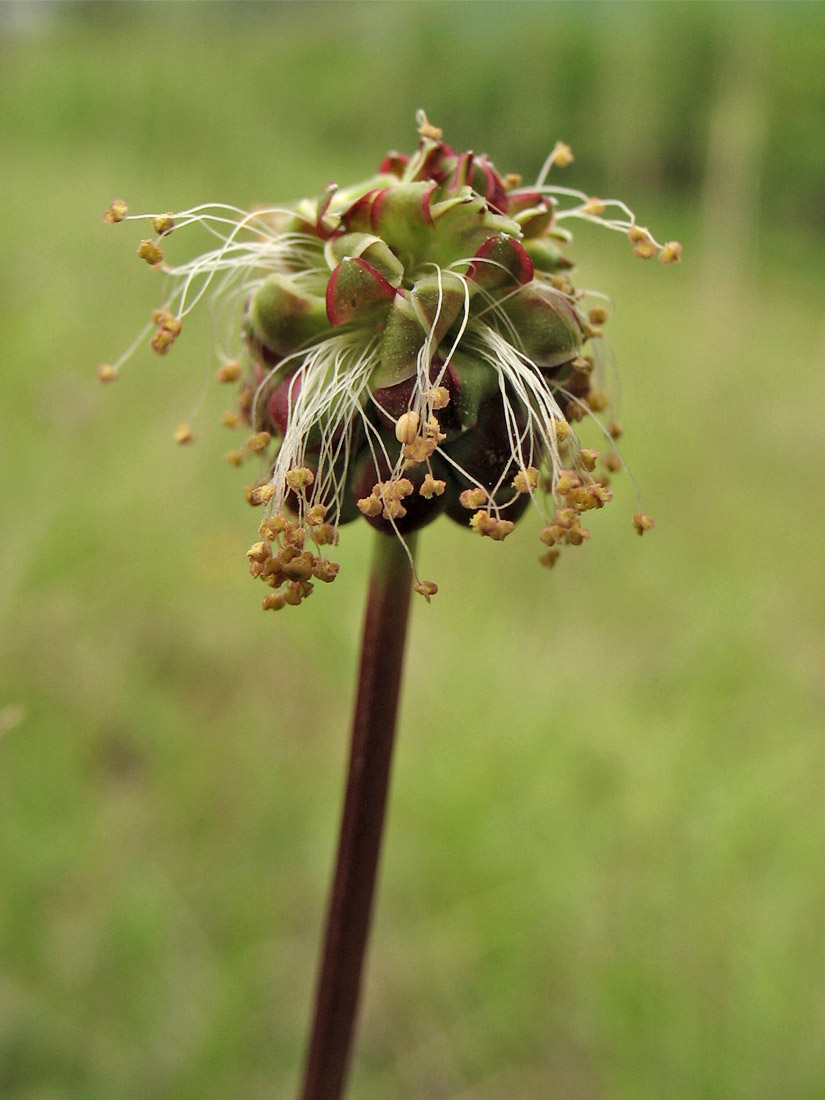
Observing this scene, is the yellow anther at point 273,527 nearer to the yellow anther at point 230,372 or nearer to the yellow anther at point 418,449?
the yellow anther at point 418,449

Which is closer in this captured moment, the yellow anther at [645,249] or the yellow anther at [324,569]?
the yellow anther at [324,569]

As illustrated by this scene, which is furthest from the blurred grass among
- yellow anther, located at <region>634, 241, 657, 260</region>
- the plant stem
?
yellow anther, located at <region>634, 241, 657, 260</region>

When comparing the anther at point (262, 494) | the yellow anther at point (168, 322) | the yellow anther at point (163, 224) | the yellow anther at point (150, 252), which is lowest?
the anther at point (262, 494)

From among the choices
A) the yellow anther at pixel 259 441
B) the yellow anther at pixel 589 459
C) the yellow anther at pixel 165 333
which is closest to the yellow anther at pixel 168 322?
the yellow anther at pixel 165 333

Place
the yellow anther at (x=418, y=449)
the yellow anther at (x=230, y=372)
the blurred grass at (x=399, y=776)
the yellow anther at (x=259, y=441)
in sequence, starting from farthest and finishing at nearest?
the blurred grass at (x=399, y=776)
the yellow anther at (x=230, y=372)
the yellow anther at (x=259, y=441)
the yellow anther at (x=418, y=449)

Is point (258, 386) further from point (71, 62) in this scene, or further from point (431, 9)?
point (431, 9)

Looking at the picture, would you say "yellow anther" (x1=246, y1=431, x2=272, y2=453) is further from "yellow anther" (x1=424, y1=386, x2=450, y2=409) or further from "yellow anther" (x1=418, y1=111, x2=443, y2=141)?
"yellow anther" (x1=418, y1=111, x2=443, y2=141)
